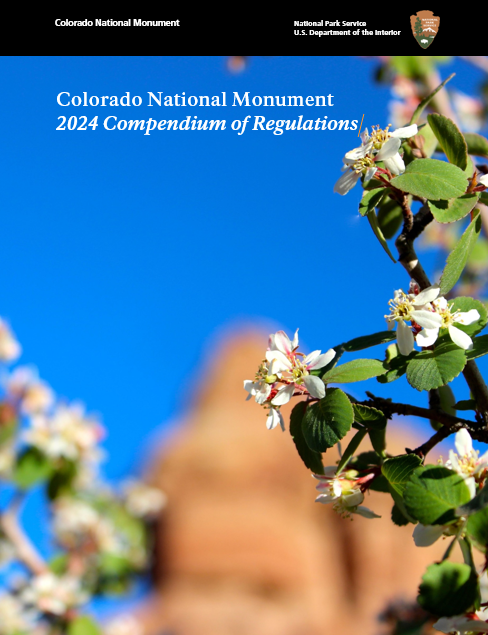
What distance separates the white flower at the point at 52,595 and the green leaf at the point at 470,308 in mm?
1787

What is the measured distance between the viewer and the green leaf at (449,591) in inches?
20.0

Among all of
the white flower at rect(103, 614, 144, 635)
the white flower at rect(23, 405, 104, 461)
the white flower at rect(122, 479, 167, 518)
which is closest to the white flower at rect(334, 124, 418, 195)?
the white flower at rect(23, 405, 104, 461)

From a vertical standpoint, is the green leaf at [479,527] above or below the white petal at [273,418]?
below

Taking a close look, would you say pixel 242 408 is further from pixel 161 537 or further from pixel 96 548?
pixel 96 548

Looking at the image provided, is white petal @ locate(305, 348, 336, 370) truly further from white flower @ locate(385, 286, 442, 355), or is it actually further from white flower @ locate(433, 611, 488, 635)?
white flower @ locate(433, 611, 488, 635)

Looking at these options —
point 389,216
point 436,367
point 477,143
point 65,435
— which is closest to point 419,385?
point 436,367

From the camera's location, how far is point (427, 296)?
2.02ft

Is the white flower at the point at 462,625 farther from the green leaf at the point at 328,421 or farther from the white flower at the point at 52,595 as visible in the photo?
the white flower at the point at 52,595

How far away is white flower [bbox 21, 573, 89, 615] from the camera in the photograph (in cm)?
189

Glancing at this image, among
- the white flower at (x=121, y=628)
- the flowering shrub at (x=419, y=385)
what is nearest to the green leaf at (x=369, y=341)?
the flowering shrub at (x=419, y=385)

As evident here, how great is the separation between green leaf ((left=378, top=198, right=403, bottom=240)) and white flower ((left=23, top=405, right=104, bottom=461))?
4.54ft
